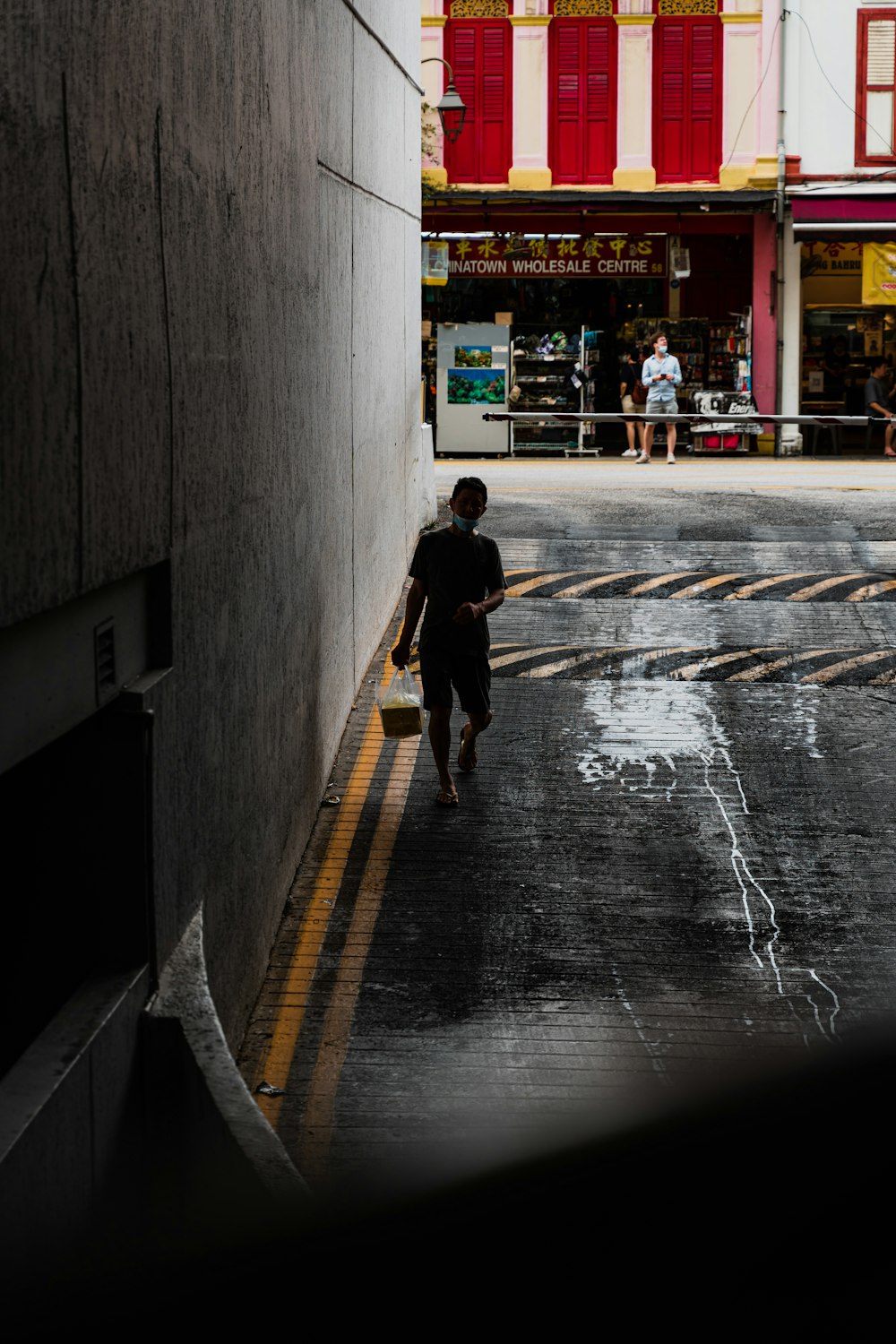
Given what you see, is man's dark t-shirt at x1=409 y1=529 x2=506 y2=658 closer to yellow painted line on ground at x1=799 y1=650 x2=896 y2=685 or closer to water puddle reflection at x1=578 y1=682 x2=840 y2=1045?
water puddle reflection at x1=578 y1=682 x2=840 y2=1045

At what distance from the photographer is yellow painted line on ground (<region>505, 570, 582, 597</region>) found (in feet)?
47.9

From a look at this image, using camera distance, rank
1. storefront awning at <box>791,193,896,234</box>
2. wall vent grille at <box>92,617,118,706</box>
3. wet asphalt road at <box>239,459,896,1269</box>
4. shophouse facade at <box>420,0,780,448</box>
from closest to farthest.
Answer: wall vent grille at <box>92,617,118,706</box> → wet asphalt road at <box>239,459,896,1269</box> → storefront awning at <box>791,193,896,234</box> → shophouse facade at <box>420,0,780,448</box>

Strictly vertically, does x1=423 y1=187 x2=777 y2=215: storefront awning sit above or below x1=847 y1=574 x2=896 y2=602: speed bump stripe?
above

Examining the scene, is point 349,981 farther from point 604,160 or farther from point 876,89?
point 876,89

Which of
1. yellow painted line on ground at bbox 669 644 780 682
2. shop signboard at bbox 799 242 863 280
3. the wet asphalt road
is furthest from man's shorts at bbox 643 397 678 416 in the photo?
yellow painted line on ground at bbox 669 644 780 682

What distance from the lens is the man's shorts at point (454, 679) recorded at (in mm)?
9414

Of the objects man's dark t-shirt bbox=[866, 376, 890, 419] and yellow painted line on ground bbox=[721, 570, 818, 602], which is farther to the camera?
man's dark t-shirt bbox=[866, 376, 890, 419]

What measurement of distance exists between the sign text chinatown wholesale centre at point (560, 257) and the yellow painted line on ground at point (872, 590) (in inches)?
582

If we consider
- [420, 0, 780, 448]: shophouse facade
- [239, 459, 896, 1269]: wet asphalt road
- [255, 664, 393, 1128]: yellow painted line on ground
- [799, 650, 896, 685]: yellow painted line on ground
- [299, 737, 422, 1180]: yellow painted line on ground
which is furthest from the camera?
[420, 0, 780, 448]: shophouse facade

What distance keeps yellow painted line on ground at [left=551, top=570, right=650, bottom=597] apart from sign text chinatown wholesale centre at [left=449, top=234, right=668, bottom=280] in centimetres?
1401

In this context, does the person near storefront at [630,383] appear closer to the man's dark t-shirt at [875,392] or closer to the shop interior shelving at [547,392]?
the shop interior shelving at [547,392]

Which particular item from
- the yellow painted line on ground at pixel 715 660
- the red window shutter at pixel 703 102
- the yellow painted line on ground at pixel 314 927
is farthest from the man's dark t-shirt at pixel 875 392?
the yellow painted line on ground at pixel 314 927

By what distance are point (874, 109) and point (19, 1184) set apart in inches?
1064

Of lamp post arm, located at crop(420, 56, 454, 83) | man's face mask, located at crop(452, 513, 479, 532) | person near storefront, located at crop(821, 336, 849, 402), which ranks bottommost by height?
man's face mask, located at crop(452, 513, 479, 532)
